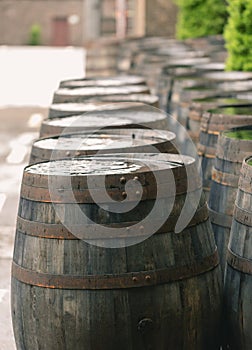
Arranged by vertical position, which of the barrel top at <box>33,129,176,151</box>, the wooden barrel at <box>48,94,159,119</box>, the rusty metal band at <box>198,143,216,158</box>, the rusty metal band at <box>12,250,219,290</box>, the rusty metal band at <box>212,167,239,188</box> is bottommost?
the rusty metal band at <box>12,250,219,290</box>

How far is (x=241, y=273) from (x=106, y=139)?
1.46 meters

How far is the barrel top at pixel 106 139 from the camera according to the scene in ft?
17.4

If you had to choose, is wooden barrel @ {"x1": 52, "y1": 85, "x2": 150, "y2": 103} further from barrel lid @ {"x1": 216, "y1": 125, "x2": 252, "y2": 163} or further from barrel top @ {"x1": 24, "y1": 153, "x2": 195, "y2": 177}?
barrel top @ {"x1": 24, "y1": 153, "x2": 195, "y2": 177}

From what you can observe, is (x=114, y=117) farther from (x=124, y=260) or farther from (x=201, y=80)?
(x=124, y=260)

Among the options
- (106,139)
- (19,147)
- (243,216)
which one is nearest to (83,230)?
(243,216)

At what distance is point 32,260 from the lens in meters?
4.30

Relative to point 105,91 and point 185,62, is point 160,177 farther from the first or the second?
point 185,62

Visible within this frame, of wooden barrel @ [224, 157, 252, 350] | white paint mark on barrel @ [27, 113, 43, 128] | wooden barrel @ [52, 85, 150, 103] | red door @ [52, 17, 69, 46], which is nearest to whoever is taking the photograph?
wooden barrel @ [224, 157, 252, 350]

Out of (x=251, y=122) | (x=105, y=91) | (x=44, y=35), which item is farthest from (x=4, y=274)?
(x=44, y=35)

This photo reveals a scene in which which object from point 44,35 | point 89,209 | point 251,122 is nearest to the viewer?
point 89,209

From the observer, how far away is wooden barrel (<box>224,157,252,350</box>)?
14.4 ft

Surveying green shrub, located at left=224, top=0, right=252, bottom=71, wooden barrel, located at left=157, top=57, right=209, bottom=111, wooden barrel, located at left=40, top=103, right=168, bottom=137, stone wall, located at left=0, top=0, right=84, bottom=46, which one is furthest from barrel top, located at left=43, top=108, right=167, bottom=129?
stone wall, located at left=0, top=0, right=84, bottom=46

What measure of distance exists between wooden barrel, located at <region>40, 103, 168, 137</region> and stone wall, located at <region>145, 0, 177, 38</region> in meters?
19.7

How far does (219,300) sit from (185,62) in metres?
8.08
